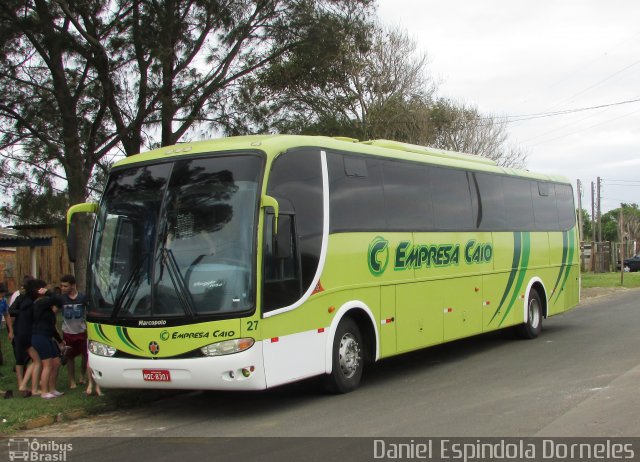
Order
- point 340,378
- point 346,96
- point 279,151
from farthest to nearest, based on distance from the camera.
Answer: point 346,96 < point 340,378 < point 279,151

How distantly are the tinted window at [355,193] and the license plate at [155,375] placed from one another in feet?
9.26

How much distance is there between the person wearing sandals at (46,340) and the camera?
9.87 metres

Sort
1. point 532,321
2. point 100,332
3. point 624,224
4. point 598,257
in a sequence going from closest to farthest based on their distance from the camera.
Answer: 1. point 100,332
2. point 532,321
3. point 598,257
4. point 624,224

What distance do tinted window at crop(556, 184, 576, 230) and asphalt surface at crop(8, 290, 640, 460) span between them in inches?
185

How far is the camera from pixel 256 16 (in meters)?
17.6

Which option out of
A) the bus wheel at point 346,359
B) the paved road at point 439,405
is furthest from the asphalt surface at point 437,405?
the bus wheel at point 346,359

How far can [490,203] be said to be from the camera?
14.1 m

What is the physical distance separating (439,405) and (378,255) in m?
2.62

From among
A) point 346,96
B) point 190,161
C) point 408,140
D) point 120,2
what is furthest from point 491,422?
point 408,140

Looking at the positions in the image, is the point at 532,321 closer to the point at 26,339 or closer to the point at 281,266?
the point at 281,266

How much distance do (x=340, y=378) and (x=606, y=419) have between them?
3.42 metres

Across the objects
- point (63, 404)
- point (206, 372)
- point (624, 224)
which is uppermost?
point (624, 224)

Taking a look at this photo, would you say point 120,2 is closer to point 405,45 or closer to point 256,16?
point 256,16

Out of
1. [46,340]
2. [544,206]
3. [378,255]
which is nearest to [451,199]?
[378,255]
